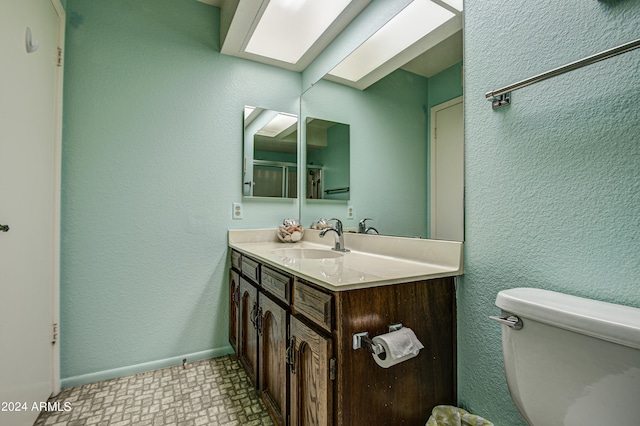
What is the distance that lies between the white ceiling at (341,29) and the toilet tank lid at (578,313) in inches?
36.1

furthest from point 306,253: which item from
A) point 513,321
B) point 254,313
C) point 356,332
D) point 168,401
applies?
point 513,321

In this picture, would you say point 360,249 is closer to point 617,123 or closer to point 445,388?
point 445,388

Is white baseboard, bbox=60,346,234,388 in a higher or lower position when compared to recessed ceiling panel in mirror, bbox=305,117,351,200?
lower

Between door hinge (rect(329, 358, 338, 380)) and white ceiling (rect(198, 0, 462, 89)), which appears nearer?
door hinge (rect(329, 358, 338, 380))

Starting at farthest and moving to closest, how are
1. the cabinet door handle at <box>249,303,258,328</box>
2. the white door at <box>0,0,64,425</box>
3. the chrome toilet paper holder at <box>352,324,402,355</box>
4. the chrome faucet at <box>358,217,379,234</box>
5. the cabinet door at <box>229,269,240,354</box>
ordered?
the cabinet door at <box>229,269,240,354</box> → the chrome faucet at <box>358,217,379,234</box> → the cabinet door handle at <box>249,303,258,328</box> → the white door at <box>0,0,64,425</box> → the chrome toilet paper holder at <box>352,324,402,355</box>

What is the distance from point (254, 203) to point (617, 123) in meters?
1.93

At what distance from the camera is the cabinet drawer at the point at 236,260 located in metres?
1.88

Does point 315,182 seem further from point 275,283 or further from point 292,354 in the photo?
point 292,354

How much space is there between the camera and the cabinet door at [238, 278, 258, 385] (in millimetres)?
1526

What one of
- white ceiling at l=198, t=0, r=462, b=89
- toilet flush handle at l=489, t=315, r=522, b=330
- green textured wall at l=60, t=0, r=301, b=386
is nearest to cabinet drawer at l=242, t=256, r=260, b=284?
green textured wall at l=60, t=0, r=301, b=386

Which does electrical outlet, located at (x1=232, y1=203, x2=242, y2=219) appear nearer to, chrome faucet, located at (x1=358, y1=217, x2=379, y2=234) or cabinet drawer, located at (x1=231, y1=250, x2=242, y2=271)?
cabinet drawer, located at (x1=231, y1=250, x2=242, y2=271)

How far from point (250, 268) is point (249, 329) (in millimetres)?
351

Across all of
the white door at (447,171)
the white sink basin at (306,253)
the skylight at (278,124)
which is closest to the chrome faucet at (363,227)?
the white sink basin at (306,253)

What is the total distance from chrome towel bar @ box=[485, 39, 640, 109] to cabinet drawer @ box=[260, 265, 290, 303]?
0.99 meters
